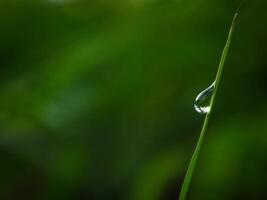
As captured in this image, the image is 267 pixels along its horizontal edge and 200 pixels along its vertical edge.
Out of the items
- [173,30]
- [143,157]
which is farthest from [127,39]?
[143,157]

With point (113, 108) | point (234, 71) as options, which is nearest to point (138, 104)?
point (113, 108)

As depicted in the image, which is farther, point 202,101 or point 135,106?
point 135,106

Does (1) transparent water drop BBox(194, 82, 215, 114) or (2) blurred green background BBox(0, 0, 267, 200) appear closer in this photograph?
(1) transparent water drop BBox(194, 82, 215, 114)

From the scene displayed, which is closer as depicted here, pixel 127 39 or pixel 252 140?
pixel 252 140

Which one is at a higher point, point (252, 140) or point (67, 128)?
point (67, 128)

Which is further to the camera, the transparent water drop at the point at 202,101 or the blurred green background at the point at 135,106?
the blurred green background at the point at 135,106

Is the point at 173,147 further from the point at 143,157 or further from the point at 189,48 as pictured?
the point at 189,48
